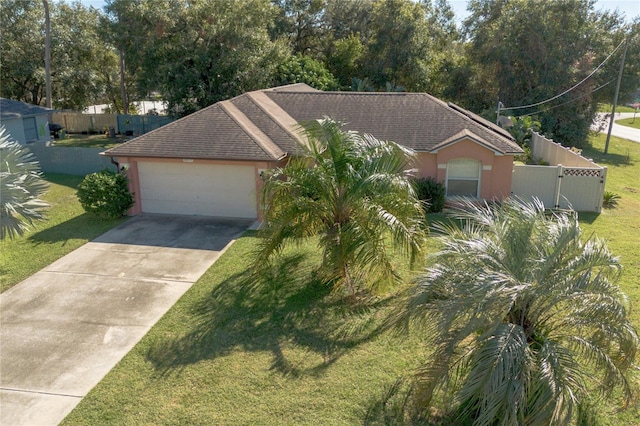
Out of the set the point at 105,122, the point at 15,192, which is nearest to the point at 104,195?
the point at 15,192

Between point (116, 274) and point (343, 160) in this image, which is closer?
point (343, 160)

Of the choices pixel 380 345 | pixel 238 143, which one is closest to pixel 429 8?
pixel 238 143

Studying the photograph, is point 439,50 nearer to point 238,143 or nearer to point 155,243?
point 238,143

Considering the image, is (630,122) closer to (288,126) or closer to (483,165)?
(483,165)

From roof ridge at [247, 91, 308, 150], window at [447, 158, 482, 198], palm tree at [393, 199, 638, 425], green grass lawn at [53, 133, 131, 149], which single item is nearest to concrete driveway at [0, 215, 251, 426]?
roof ridge at [247, 91, 308, 150]

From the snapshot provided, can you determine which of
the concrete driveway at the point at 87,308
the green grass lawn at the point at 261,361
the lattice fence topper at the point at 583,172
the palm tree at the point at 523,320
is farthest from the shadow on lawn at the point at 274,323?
the lattice fence topper at the point at 583,172

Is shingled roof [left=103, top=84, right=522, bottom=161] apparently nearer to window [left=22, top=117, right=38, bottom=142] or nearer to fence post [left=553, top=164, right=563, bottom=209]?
fence post [left=553, top=164, right=563, bottom=209]
